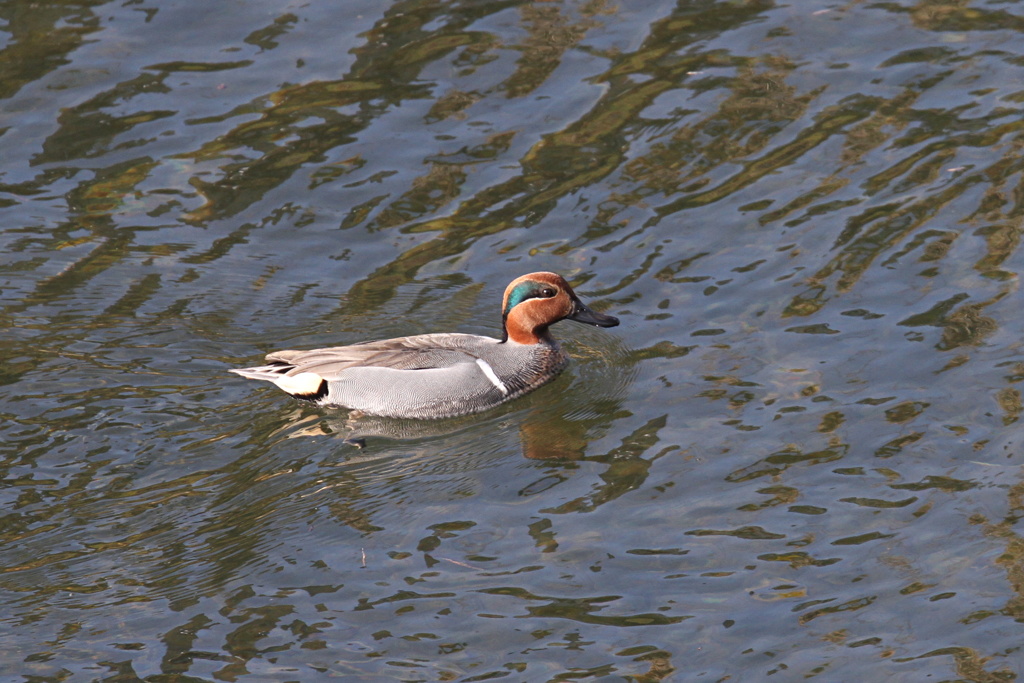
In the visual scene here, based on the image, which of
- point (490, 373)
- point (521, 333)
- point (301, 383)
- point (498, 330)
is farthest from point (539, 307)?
point (301, 383)

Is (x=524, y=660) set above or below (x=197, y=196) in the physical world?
below

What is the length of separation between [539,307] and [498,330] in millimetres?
777

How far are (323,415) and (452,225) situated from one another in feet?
8.28

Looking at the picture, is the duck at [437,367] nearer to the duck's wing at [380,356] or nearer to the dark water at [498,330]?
the duck's wing at [380,356]

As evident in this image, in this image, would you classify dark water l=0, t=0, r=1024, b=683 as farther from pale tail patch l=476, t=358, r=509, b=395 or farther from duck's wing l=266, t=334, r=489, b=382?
duck's wing l=266, t=334, r=489, b=382

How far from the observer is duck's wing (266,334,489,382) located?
9156mm

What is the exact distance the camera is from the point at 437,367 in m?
9.23

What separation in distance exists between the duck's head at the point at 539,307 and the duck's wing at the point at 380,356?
0.37 meters

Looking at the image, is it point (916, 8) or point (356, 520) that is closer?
point (356, 520)

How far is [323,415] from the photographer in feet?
30.2

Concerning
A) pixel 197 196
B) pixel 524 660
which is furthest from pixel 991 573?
pixel 197 196

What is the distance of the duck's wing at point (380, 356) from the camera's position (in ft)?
30.0

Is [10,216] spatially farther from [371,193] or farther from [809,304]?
[809,304]

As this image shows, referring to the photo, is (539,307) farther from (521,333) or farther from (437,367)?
(437,367)
